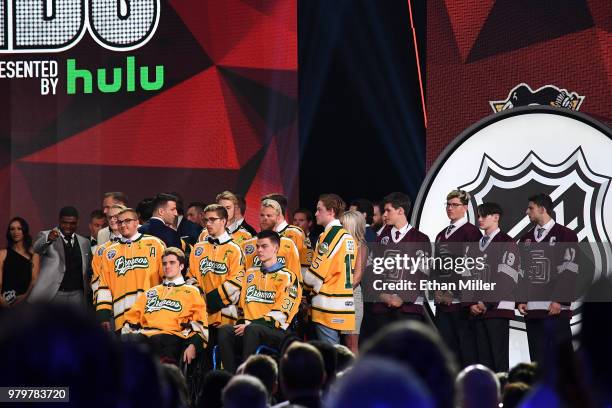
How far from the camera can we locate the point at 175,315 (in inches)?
307

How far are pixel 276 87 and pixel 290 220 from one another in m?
1.32

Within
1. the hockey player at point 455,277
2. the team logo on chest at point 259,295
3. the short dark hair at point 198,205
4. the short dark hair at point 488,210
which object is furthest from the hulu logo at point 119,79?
the short dark hair at point 488,210

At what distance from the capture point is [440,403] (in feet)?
2.89

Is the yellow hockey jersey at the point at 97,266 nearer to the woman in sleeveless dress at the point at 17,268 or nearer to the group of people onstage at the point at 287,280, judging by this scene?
the group of people onstage at the point at 287,280

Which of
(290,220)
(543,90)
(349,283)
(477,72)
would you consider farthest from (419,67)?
(349,283)

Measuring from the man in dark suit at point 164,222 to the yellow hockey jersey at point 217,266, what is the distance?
0.30 metres

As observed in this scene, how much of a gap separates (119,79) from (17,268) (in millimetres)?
2492

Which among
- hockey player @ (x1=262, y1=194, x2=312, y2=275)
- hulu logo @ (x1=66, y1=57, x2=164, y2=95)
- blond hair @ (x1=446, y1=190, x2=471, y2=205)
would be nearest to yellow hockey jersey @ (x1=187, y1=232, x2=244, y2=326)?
hockey player @ (x1=262, y1=194, x2=312, y2=275)

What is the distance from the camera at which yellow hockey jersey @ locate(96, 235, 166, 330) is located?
27.2ft

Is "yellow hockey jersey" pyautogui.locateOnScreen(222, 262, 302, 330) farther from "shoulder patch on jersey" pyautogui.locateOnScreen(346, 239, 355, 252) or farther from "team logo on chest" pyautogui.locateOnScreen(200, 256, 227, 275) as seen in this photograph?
"shoulder patch on jersey" pyautogui.locateOnScreen(346, 239, 355, 252)

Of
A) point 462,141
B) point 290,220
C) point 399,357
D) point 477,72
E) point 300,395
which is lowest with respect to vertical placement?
point 300,395

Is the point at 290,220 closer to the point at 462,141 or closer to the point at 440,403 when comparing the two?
the point at 462,141

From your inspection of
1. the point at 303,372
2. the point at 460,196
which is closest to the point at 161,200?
the point at 460,196

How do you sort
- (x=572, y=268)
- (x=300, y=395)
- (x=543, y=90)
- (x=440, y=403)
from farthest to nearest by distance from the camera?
1. (x=543, y=90)
2. (x=572, y=268)
3. (x=300, y=395)
4. (x=440, y=403)
